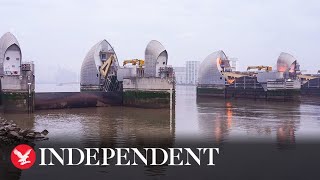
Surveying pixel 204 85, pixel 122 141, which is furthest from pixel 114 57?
pixel 122 141

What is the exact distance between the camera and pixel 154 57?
56.0 metres

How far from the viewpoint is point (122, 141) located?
79.3 feet

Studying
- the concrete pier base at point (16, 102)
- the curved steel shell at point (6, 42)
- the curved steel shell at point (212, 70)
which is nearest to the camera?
the concrete pier base at point (16, 102)

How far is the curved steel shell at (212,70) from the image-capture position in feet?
294

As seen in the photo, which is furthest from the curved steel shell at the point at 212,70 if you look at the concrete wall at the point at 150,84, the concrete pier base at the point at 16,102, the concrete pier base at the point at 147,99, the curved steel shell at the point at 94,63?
the concrete pier base at the point at 16,102

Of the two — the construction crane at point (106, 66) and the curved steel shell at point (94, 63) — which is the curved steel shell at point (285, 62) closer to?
the curved steel shell at point (94, 63)

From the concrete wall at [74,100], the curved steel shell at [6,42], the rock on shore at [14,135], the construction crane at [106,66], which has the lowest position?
the rock on shore at [14,135]

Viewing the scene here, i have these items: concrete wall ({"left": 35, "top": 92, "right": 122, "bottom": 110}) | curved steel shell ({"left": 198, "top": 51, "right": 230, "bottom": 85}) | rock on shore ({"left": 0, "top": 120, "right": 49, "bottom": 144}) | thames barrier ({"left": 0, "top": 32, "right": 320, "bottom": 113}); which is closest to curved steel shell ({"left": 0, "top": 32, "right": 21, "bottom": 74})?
thames barrier ({"left": 0, "top": 32, "right": 320, "bottom": 113})

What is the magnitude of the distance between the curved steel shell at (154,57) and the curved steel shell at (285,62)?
1624 inches

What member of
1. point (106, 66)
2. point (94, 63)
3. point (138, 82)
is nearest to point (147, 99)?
point (138, 82)

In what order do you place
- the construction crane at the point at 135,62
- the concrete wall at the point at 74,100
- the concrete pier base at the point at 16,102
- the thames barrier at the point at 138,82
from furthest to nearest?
1. the construction crane at the point at 135,62
2. the concrete wall at the point at 74,100
3. the thames barrier at the point at 138,82
4. the concrete pier base at the point at 16,102

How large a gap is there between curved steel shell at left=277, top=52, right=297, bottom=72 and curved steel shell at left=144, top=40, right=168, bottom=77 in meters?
41.2

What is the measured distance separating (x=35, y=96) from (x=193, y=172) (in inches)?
1352

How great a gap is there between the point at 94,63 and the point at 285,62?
153 feet
